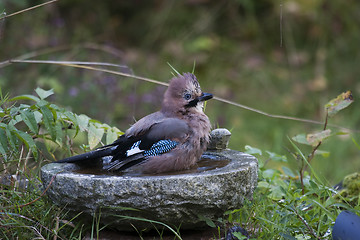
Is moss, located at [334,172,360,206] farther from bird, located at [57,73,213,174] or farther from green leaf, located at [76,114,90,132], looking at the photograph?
green leaf, located at [76,114,90,132]

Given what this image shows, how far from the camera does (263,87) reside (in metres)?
8.55

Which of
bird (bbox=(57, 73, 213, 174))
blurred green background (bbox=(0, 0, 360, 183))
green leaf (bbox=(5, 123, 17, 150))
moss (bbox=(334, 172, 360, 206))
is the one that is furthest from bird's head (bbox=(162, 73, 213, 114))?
blurred green background (bbox=(0, 0, 360, 183))

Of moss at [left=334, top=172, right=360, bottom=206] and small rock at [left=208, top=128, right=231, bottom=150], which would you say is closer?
small rock at [left=208, top=128, right=231, bottom=150]

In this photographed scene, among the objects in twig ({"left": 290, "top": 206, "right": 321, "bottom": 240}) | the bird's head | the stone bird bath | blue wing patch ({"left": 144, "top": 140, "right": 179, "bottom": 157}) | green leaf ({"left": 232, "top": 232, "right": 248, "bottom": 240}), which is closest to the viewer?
the stone bird bath

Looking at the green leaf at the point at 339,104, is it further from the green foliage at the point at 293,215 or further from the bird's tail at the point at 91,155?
the bird's tail at the point at 91,155

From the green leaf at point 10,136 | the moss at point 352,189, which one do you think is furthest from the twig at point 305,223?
the green leaf at point 10,136

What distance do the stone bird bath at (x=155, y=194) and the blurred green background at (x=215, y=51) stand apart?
4160 mm

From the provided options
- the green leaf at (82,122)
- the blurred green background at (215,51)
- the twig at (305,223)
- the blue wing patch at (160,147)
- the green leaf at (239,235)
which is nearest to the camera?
the green leaf at (239,235)

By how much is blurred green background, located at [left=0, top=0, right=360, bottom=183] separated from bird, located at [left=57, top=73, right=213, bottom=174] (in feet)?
12.3

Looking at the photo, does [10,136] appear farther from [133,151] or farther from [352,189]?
[352,189]

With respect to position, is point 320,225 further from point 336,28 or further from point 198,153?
point 336,28

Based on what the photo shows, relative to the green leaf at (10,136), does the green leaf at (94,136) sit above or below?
below

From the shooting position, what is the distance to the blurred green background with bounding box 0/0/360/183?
781 centimetres

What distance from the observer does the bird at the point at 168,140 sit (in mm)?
3430
